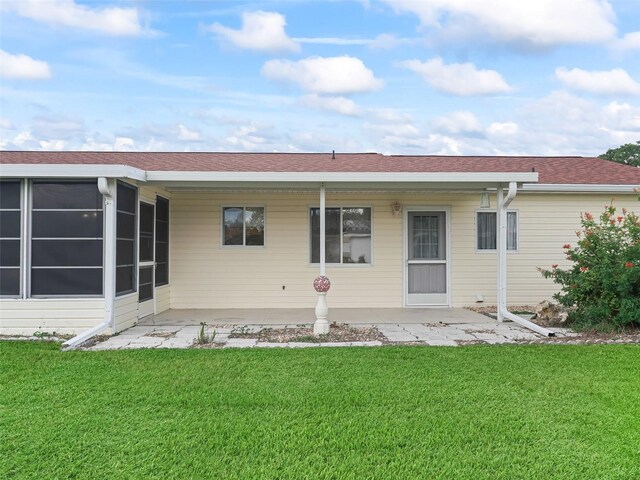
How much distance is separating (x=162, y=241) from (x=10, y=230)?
9.37 ft

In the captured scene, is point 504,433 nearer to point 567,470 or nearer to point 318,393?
point 567,470

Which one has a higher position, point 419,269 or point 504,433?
point 419,269

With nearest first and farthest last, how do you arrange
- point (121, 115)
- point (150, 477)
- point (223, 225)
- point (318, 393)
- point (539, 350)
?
point (150, 477) < point (318, 393) < point (539, 350) < point (223, 225) < point (121, 115)

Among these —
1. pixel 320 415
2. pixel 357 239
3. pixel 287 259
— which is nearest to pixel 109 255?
pixel 287 259

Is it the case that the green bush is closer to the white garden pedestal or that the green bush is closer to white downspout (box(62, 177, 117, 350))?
the white garden pedestal

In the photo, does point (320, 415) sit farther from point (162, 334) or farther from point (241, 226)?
point (241, 226)

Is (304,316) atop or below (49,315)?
below

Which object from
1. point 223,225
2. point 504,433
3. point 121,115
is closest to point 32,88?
point 121,115

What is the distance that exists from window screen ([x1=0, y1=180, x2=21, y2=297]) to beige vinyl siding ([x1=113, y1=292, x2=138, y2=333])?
144 centimetres

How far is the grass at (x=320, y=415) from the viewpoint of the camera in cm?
293

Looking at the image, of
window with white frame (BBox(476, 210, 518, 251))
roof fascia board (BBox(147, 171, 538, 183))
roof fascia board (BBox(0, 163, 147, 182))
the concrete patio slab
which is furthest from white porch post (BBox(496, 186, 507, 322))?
roof fascia board (BBox(0, 163, 147, 182))

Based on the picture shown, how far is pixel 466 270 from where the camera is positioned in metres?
10.1

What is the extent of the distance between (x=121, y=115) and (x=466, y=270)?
41.9 feet

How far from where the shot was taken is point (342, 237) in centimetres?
994
